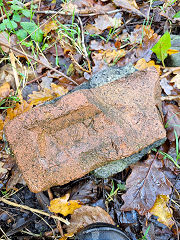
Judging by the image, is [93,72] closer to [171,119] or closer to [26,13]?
[171,119]

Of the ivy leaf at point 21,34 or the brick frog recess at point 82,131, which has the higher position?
the ivy leaf at point 21,34

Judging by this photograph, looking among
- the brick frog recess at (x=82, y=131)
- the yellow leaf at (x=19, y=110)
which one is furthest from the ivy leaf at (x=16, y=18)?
the brick frog recess at (x=82, y=131)

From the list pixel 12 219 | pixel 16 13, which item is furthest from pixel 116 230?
pixel 16 13

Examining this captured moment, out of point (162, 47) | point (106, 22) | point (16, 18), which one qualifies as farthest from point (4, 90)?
point (162, 47)

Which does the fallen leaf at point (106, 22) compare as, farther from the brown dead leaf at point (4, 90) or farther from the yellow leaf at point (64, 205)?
the yellow leaf at point (64, 205)

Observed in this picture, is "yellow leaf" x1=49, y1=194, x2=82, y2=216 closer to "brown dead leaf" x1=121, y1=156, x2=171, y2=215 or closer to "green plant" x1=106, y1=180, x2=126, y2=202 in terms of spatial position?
"green plant" x1=106, y1=180, x2=126, y2=202

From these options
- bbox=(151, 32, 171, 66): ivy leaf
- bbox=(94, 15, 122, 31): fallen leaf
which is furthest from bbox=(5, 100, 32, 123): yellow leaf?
bbox=(151, 32, 171, 66): ivy leaf
